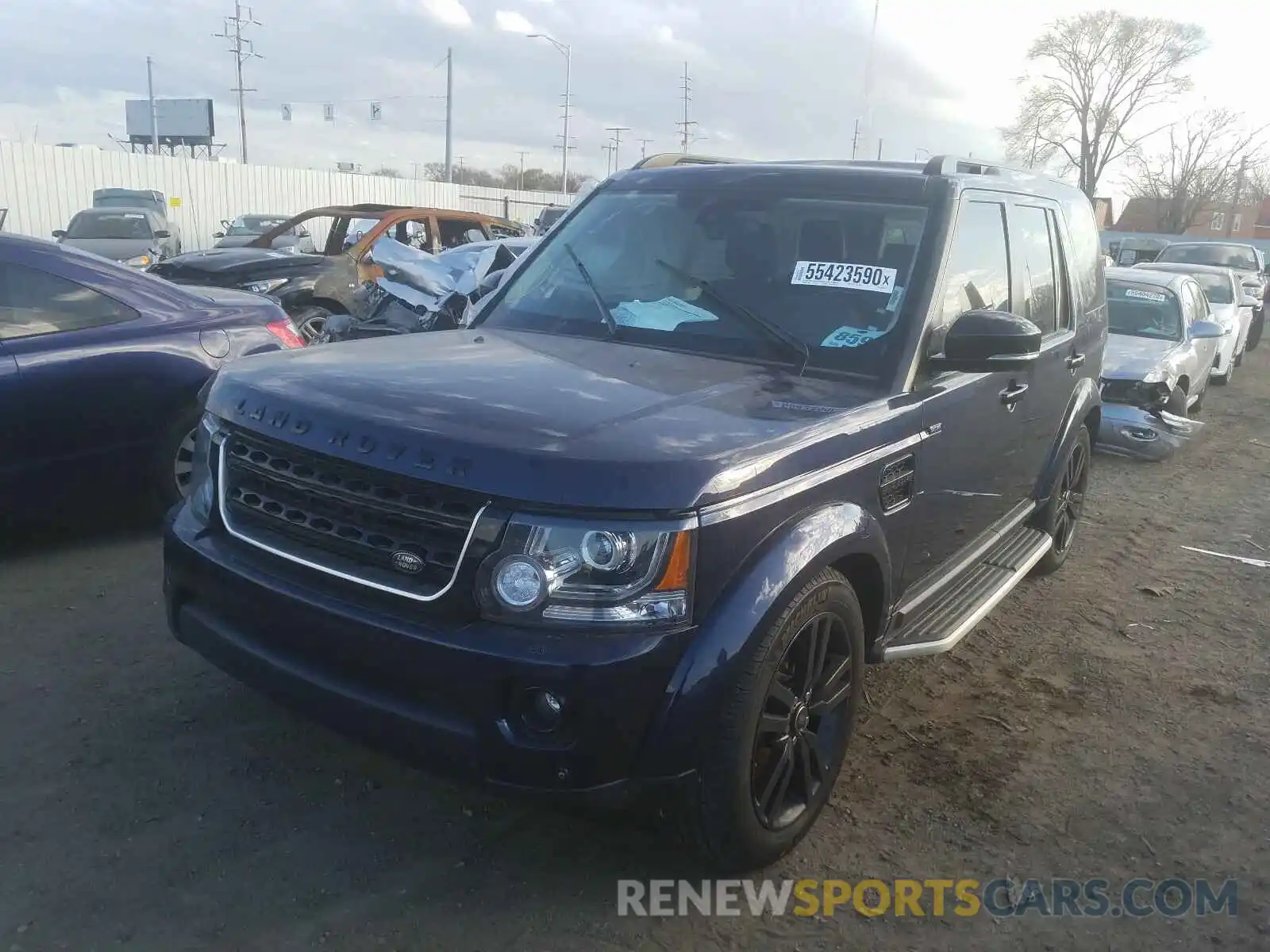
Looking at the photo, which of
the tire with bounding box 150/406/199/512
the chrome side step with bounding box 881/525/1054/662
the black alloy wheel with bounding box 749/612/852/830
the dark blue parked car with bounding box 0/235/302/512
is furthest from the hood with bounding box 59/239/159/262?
the black alloy wheel with bounding box 749/612/852/830

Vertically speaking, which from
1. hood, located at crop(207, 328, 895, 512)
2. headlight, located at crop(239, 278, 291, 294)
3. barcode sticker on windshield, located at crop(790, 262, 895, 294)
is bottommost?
headlight, located at crop(239, 278, 291, 294)

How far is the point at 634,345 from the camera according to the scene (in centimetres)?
356

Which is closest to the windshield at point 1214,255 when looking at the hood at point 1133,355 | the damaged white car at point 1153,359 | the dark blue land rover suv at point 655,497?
the damaged white car at point 1153,359

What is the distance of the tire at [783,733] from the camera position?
2.55 m

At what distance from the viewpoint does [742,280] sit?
3.66 metres

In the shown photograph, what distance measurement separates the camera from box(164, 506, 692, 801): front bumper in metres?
2.36

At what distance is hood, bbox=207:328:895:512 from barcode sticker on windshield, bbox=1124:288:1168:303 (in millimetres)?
8518

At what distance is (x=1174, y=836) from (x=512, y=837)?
207 centimetres

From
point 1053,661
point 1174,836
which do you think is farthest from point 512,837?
point 1053,661

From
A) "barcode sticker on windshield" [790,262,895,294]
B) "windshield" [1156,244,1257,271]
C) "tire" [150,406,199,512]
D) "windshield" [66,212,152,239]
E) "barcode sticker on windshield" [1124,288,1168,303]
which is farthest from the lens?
"windshield" [1156,244,1257,271]

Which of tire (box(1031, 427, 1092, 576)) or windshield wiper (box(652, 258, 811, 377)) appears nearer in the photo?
windshield wiper (box(652, 258, 811, 377))

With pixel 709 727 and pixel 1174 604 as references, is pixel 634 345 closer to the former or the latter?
pixel 709 727

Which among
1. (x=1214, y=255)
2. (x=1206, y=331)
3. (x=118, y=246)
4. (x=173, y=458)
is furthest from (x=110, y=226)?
(x=1214, y=255)

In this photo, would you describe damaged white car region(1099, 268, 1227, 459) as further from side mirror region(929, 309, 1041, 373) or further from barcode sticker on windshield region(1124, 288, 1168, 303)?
side mirror region(929, 309, 1041, 373)
